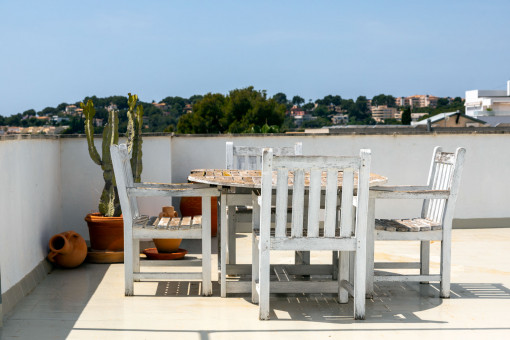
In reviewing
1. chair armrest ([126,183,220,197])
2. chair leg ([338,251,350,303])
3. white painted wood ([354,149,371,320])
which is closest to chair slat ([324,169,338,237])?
white painted wood ([354,149,371,320])

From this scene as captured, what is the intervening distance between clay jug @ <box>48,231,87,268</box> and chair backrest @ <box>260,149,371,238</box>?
6.84 ft

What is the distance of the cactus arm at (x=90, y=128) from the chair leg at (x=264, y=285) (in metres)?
2.58

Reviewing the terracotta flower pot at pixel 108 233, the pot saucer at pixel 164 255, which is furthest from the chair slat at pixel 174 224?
the terracotta flower pot at pixel 108 233

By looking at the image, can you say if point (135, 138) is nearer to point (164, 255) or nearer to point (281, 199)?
point (164, 255)

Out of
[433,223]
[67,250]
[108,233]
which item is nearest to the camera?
[433,223]

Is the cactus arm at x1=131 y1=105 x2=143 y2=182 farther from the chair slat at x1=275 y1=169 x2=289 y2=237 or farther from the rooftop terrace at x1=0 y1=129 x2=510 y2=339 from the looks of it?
the chair slat at x1=275 y1=169 x2=289 y2=237

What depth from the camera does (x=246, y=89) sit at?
53.9 meters

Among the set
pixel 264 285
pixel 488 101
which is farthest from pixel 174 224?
pixel 488 101

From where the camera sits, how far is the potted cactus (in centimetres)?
564

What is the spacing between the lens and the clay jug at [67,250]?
5234 mm

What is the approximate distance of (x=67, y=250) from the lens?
17.2 ft

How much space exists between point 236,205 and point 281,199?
877 millimetres

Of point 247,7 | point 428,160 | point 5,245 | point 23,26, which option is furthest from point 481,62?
point 5,245

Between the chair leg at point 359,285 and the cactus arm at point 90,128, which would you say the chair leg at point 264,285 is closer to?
the chair leg at point 359,285
